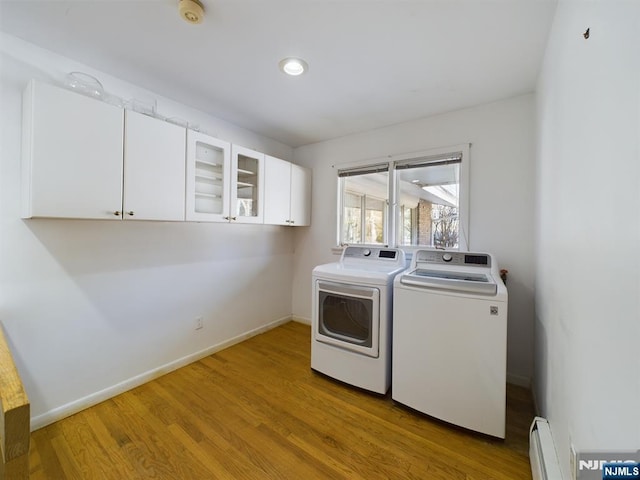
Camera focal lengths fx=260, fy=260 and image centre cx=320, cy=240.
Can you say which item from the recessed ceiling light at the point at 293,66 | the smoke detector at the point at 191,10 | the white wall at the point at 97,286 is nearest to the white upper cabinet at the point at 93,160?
the white wall at the point at 97,286

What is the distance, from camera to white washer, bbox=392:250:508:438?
156cm

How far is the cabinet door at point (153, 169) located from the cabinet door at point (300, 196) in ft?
4.33

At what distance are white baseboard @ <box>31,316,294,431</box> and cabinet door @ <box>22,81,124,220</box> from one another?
1301mm

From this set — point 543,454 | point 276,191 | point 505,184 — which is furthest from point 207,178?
point 543,454

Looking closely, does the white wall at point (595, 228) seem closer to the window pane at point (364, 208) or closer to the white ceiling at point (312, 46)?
the white ceiling at point (312, 46)

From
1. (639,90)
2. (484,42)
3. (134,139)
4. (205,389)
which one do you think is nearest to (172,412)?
(205,389)

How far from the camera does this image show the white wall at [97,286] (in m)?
1.57

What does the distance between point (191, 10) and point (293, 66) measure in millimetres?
675

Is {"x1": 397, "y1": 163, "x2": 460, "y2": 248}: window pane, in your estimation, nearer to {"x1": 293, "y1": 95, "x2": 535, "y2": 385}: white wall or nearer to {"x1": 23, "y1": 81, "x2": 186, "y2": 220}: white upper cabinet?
{"x1": 293, "y1": 95, "x2": 535, "y2": 385}: white wall

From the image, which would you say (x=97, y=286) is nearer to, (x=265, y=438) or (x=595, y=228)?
(x=265, y=438)

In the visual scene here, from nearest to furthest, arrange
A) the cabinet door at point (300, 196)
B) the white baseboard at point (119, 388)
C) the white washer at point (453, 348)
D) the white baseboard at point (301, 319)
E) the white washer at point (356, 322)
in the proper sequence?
the white washer at point (453, 348) → the white baseboard at point (119, 388) → the white washer at point (356, 322) → the cabinet door at point (300, 196) → the white baseboard at point (301, 319)

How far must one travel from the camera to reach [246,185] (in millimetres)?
2596

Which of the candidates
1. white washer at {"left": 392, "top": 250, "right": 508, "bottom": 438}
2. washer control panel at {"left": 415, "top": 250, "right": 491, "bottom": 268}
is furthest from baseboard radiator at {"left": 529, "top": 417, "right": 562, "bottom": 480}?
washer control panel at {"left": 415, "top": 250, "right": 491, "bottom": 268}

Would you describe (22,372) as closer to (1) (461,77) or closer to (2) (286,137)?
(2) (286,137)
